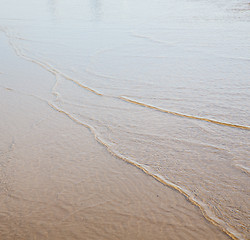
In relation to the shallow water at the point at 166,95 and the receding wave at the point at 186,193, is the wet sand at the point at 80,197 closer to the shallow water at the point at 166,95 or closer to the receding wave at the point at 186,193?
the receding wave at the point at 186,193

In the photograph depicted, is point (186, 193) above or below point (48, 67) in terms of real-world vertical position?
below

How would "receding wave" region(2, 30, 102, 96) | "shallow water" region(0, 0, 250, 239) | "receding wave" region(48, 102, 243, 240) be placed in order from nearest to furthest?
"receding wave" region(48, 102, 243, 240) → "shallow water" region(0, 0, 250, 239) → "receding wave" region(2, 30, 102, 96)

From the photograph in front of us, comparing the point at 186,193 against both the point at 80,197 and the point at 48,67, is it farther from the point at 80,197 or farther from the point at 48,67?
the point at 48,67

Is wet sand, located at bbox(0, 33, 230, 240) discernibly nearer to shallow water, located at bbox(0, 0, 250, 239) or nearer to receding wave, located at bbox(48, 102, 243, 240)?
receding wave, located at bbox(48, 102, 243, 240)

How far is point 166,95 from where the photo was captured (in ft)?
19.1

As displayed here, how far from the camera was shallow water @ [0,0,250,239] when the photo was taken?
3.36m

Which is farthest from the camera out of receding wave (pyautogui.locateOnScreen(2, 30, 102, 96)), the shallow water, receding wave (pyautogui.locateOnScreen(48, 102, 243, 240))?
receding wave (pyautogui.locateOnScreen(2, 30, 102, 96))

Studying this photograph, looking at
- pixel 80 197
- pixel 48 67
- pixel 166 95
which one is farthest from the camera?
pixel 48 67

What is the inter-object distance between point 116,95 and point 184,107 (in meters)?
1.40

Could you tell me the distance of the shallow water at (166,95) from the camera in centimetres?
336

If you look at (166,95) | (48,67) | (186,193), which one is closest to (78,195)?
(186,193)

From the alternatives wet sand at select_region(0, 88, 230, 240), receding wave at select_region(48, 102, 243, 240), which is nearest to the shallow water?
receding wave at select_region(48, 102, 243, 240)

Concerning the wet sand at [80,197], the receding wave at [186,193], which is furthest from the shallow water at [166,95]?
the wet sand at [80,197]

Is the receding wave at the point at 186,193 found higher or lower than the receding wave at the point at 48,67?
lower
